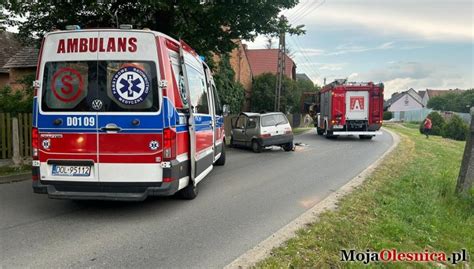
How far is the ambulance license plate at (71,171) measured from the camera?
5645 mm

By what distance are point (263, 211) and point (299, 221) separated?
87 centimetres

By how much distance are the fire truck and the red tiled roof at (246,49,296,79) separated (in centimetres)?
2557

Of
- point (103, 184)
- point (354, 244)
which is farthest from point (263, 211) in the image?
point (103, 184)

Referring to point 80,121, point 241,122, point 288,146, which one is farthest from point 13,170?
point 288,146

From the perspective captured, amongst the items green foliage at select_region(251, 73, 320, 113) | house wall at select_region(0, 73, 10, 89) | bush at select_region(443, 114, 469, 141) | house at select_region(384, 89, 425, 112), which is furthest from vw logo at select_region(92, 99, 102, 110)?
house at select_region(384, 89, 425, 112)

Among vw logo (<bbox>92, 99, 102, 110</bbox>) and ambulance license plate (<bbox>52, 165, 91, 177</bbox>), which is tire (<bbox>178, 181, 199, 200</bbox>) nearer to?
ambulance license plate (<bbox>52, 165, 91, 177</bbox>)

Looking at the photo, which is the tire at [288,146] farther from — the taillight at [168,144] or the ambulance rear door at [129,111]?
the ambulance rear door at [129,111]

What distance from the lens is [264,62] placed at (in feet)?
155

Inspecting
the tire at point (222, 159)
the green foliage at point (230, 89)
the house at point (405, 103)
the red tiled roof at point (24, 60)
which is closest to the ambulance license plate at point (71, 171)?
the tire at point (222, 159)

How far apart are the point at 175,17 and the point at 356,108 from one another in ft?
36.2

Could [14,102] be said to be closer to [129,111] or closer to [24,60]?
[129,111]

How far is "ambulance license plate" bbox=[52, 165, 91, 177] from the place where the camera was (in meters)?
5.64

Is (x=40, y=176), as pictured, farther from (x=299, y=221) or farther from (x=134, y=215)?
(x=299, y=221)

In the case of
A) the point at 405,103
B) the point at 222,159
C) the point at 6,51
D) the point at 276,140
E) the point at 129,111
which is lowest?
the point at 222,159
